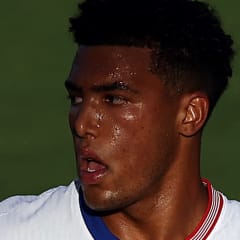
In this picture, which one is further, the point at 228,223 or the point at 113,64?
the point at 228,223

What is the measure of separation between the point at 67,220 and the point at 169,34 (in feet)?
2.37

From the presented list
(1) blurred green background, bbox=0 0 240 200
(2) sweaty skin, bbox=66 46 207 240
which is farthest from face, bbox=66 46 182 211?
(1) blurred green background, bbox=0 0 240 200

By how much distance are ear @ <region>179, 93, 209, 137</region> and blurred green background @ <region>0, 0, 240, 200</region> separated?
2622 millimetres

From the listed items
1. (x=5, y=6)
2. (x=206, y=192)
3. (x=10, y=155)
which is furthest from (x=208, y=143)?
(x=206, y=192)

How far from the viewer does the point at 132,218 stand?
3750 mm

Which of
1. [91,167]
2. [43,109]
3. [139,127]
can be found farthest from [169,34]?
[43,109]

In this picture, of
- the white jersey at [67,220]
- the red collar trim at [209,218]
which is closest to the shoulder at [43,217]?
the white jersey at [67,220]

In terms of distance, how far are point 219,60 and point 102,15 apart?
430mm

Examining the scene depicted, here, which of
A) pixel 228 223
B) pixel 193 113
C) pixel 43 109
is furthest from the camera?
pixel 43 109

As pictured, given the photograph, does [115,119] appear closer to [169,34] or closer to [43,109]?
[169,34]

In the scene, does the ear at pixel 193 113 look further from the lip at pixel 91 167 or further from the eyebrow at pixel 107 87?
the lip at pixel 91 167

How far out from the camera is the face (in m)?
3.51

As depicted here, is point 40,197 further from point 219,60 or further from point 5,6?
point 5,6

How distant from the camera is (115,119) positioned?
355 cm
